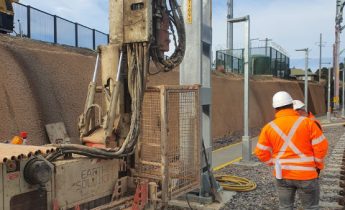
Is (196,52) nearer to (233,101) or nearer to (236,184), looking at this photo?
(236,184)

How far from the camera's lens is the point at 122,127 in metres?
4.98

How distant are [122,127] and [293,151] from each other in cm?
217

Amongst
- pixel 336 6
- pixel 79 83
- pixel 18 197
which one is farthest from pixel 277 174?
pixel 336 6

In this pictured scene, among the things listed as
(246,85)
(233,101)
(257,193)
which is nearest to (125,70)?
(257,193)

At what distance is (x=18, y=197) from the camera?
11.1 feet

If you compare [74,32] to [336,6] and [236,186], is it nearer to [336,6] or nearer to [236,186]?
[236,186]

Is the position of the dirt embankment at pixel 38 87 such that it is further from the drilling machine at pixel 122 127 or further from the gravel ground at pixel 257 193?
the gravel ground at pixel 257 193

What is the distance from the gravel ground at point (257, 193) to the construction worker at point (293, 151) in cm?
212

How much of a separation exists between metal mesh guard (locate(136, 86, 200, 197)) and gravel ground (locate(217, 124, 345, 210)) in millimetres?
1830

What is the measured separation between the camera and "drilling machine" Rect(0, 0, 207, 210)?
4117mm

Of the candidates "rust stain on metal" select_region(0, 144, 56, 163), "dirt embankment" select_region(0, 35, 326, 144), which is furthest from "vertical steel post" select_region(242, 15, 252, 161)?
"rust stain on metal" select_region(0, 144, 56, 163)

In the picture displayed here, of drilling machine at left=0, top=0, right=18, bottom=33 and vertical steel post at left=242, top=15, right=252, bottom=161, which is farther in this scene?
drilling machine at left=0, top=0, right=18, bottom=33

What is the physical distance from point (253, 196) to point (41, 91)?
606cm

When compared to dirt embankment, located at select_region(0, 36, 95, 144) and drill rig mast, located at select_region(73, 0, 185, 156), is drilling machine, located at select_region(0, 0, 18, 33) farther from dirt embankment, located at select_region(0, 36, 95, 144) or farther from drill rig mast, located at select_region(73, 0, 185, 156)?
drill rig mast, located at select_region(73, 0, 185, 156)
